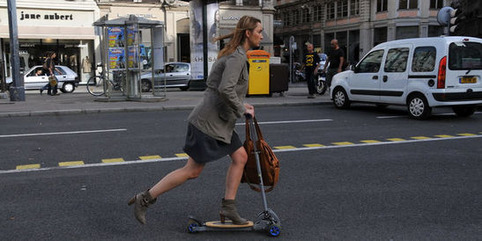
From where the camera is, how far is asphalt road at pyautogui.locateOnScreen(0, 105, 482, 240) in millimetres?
3908

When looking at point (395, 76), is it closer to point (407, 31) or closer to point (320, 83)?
point (320, 83)

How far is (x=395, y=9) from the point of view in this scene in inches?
1741

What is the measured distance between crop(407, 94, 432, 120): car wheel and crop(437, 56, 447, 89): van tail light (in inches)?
18.8

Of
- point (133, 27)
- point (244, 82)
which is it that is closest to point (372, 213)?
point (244, 82)

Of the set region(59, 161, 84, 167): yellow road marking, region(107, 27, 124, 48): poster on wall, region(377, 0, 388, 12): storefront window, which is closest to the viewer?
region(59, 161, 84, 167): yellow road marking

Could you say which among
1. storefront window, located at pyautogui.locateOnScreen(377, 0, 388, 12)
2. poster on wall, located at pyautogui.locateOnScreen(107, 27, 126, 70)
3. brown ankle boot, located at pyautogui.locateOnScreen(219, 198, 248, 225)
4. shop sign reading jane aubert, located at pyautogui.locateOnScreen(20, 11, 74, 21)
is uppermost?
storefront window, located at pyautogui.locateOnScreen(377, 0, 388, 12)

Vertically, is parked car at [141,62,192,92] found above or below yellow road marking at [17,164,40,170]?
above

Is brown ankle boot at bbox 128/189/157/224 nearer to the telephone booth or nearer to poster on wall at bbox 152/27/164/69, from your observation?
the telephone booth

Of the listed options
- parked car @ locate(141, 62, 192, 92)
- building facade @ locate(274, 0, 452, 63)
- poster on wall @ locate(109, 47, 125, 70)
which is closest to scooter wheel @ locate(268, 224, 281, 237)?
poster on wall @ locate(109, 47, 125, 70)

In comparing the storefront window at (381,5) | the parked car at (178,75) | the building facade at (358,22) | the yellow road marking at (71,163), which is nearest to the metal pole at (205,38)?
the parked car at (178,75)

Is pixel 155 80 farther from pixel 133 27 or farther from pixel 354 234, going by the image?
pixel 354 234

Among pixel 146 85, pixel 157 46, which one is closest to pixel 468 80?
pixel 157 46

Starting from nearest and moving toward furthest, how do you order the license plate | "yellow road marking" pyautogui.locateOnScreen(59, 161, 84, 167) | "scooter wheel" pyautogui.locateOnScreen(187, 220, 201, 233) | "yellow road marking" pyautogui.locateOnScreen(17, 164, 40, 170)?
"scooter wheel" pyautogui.locateOnScreen(187, 220, 201, 233) < "yellow road marking" pyautogui.locateOnScreen(17, 164, 40, 170) < "yellow road marking" pyautogui.locateOnScreen(59, 161, 84, 167) < the license plate

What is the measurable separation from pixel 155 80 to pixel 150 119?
202 inches
